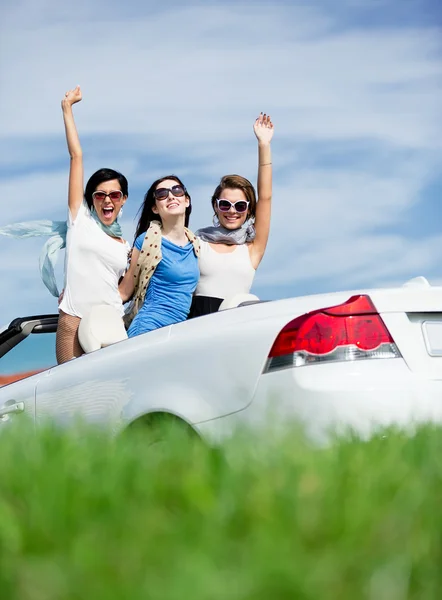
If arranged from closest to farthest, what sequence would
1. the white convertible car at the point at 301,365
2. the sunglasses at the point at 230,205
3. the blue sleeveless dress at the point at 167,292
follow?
1. the white convertible car at the point at 301,365
2. the blue sleeveless dress at the point at 167,292
3. the sunglasses at the point at 230,205

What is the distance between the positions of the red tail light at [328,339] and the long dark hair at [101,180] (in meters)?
2.97

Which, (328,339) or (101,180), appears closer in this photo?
(328,339)

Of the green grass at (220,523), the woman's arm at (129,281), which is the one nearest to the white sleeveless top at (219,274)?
the woman's arm at (129,281)

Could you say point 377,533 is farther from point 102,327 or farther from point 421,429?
point 102,327

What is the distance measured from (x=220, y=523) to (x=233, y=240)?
498cm

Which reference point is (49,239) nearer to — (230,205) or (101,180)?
(101,180)

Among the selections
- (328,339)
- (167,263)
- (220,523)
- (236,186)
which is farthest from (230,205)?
(220,523)

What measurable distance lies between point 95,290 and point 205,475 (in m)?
4.28

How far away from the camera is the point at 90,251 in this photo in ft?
20.6

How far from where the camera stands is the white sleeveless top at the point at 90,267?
6211 mm

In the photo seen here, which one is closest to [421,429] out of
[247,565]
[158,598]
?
[247,565]

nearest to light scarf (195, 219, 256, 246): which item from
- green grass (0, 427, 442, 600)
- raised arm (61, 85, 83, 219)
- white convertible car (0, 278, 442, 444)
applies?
raised arm (61, 85, 83, 219)

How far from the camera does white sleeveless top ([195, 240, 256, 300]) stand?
6.32 meters

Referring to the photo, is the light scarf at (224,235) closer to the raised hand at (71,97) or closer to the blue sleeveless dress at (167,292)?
the blue sleeveless dress at (167,292)
